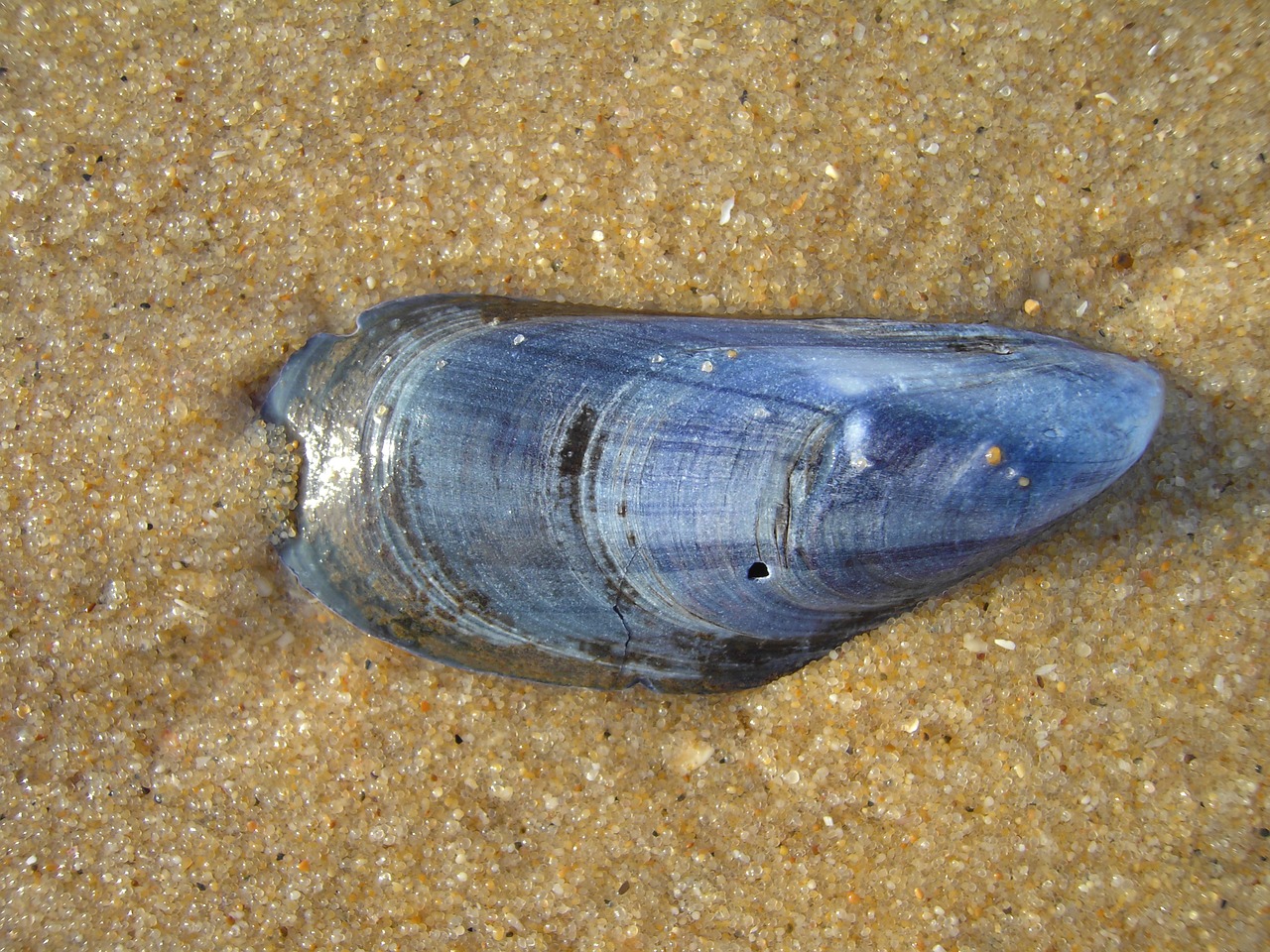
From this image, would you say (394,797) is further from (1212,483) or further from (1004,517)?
(1212,483)

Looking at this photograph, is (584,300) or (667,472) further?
(584,300)

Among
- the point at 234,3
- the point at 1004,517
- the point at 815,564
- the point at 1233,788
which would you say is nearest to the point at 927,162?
the point at 1004,517

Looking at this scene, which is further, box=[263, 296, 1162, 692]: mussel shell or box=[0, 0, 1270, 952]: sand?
box=[0, 0, 1270, 952]: sand

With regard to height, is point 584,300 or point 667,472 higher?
point 584,300
